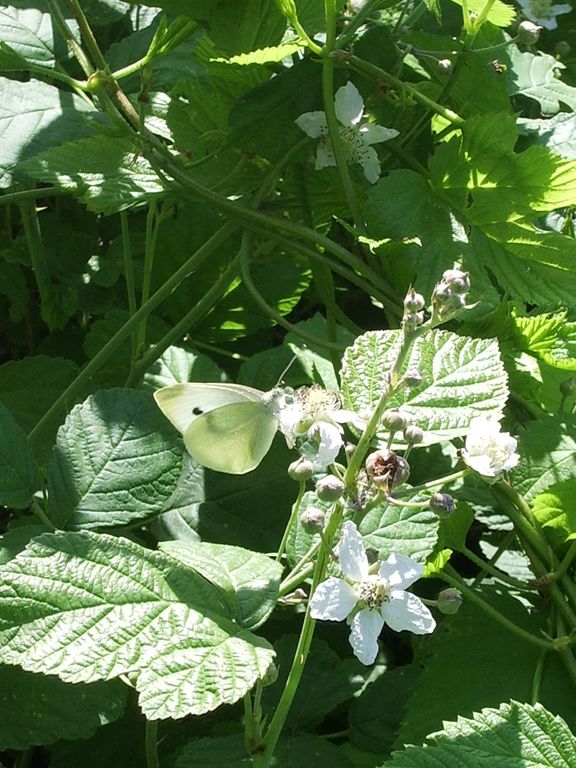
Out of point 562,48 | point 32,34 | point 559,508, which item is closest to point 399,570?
point 559,508

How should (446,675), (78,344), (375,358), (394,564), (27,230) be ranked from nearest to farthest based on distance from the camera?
(394,564) → (375,358) → (446,675) → (27,230) → (78,344)

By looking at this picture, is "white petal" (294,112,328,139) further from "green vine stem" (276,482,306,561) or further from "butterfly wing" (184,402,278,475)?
"green vine stem" (276,482,306,561)

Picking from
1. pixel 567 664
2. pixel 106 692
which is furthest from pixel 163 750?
pixel 567 664

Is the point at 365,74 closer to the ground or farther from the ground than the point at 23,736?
farther from the ground

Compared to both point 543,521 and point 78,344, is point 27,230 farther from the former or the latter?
point 543,521

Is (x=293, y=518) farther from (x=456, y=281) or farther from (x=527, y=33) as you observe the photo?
(x=527, y=33)

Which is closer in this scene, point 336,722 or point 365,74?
point 365,74
